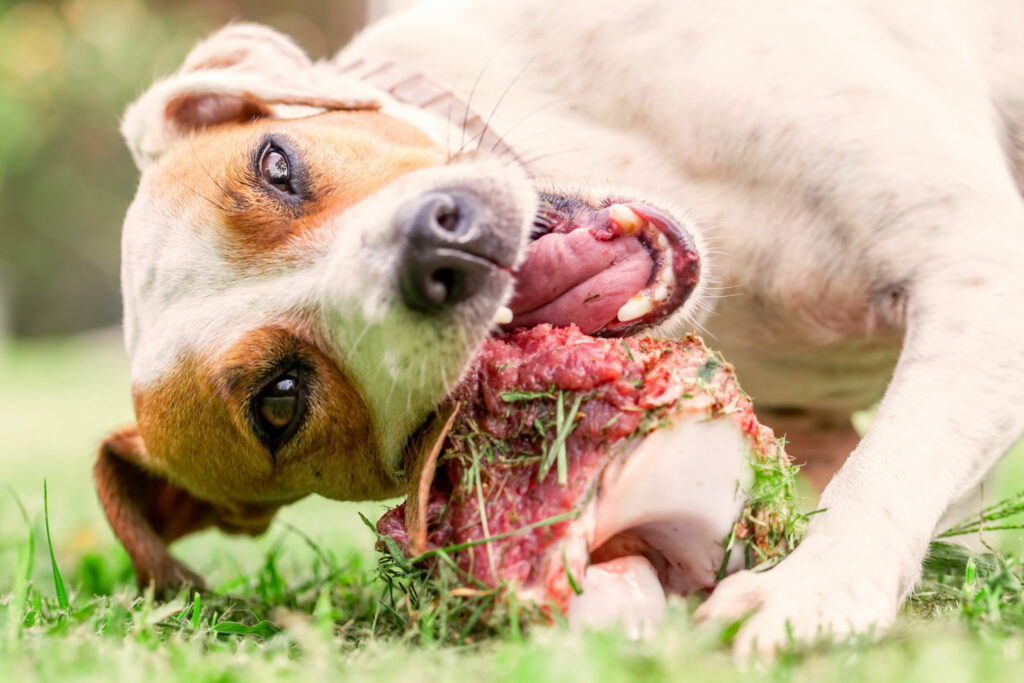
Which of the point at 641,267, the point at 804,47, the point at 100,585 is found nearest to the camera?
the point at 641,267

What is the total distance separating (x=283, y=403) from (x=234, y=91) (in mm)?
853

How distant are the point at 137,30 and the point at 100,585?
56.7 feet

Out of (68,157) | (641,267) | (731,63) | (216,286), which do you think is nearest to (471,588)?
(641,267)

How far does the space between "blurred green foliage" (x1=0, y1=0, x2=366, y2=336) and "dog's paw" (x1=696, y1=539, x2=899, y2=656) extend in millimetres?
17082

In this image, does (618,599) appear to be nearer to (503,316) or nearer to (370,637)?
(370,637)

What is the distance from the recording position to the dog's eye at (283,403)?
7.13ft

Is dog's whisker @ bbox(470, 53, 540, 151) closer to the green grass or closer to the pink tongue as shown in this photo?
the pink tongue

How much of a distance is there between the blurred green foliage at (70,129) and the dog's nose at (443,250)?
54.2 feet

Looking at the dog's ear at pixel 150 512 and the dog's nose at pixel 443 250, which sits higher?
the dog's nose at pixel 443 250

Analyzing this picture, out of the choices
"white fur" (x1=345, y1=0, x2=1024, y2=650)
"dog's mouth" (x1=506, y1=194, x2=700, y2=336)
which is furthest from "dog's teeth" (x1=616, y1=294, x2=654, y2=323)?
"white fur" (x1=345, y1=0, x2=1024, y2=650)

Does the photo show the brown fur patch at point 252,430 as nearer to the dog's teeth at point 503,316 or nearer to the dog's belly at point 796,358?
the dog's teeth at point 503,316

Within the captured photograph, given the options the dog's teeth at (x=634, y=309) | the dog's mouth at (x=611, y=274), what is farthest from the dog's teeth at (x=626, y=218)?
the dog's teeth at (x=634, y=309)

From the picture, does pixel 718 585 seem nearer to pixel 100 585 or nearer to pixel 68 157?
pixel 100 585

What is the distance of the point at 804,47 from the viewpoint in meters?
2.46
